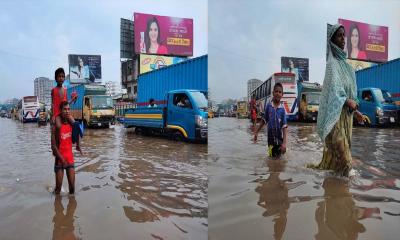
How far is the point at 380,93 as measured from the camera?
13.1 metres

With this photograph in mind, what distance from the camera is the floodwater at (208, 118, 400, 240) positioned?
2377 mm

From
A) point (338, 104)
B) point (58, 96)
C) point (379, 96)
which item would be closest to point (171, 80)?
point (379, 96)

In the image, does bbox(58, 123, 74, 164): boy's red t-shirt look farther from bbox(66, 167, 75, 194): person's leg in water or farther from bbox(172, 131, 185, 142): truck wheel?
bbox(172, 131, 185, 142): truck wheel

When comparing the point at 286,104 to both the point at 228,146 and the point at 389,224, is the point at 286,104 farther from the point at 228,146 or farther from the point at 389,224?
the point at 389,224

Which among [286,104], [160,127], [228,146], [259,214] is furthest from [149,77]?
[259,214]

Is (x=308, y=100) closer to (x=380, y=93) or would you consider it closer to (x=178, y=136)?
(x=178, y=136)

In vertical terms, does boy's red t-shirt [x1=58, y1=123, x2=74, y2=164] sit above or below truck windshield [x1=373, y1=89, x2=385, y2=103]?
below

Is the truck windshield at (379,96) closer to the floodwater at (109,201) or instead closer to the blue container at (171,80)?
the blue container at (171,80)

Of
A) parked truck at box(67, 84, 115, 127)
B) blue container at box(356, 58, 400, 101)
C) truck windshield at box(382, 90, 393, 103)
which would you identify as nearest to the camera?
Answer: truck windshield at box(382, 90, 393, 103)

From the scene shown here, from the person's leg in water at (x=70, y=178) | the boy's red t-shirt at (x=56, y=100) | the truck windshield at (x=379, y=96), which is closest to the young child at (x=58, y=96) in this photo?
the boy's red t-shirt at (x=56, y=100)

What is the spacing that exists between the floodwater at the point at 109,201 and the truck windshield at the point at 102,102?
12.2m

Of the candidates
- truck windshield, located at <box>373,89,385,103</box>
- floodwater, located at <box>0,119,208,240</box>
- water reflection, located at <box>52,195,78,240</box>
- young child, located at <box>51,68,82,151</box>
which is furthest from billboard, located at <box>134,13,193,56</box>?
water reflection, located at <box>52,195,78,240</box>

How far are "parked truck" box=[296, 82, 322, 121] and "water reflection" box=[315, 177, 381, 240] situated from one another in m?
1.59

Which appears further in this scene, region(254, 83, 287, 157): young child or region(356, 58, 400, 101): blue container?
region(356, 58, 400, 101): blue container
